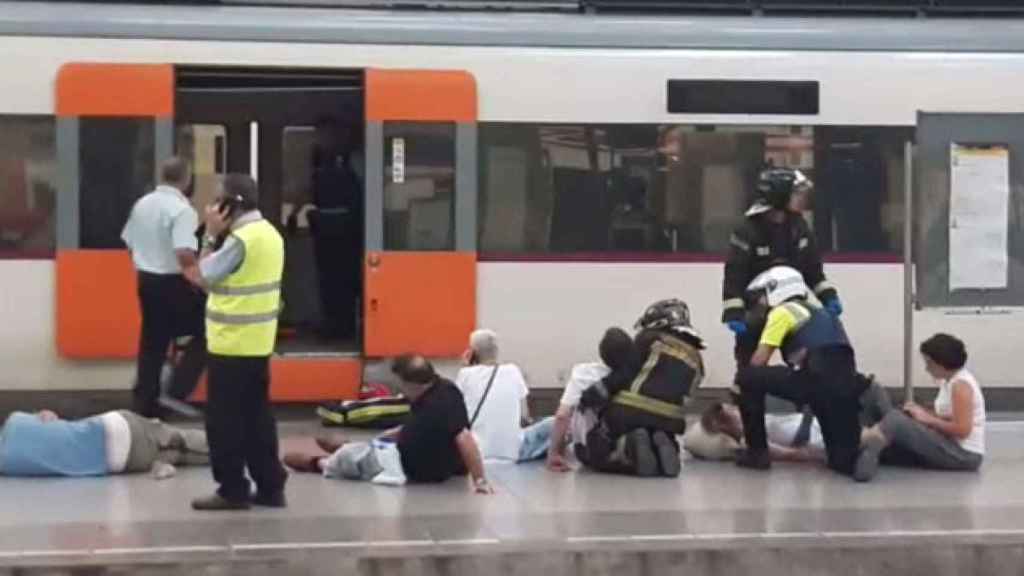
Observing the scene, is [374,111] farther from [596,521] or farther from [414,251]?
[596,521]

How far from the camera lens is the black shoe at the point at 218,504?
9.61 meters

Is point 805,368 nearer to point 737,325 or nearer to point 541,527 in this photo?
point 737,325

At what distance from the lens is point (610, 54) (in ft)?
43.6

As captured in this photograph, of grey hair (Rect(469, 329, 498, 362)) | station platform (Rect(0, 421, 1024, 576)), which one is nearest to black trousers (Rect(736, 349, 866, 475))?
station platform (Rect(0, 421, 1024, 576))

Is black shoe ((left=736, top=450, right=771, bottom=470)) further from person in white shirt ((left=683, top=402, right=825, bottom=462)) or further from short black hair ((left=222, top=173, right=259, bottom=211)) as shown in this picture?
short black hair ((left=222, top=173, right=259, bottom=211))

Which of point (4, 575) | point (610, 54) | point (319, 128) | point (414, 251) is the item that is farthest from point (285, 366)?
point (4, 575)

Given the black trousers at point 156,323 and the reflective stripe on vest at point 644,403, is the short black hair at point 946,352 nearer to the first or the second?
the reflective stripe on vest at point 644,403

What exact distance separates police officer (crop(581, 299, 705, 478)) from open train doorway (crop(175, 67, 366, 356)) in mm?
2896

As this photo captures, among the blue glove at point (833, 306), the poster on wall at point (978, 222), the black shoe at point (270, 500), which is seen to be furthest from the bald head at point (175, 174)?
the poster on wall at point (978, 222)

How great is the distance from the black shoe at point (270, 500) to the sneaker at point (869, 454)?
3.19 metres

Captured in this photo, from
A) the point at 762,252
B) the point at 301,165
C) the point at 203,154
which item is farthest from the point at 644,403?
the point at 301,165

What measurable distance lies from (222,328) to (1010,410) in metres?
6.62

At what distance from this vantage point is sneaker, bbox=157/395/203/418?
495 inches

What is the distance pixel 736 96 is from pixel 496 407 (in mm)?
3425
